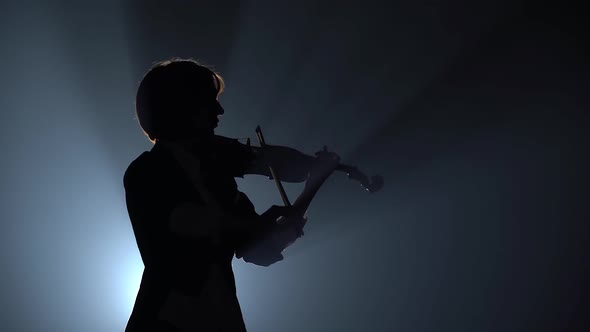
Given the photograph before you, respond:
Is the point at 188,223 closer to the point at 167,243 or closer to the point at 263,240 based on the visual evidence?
the point at 167,243

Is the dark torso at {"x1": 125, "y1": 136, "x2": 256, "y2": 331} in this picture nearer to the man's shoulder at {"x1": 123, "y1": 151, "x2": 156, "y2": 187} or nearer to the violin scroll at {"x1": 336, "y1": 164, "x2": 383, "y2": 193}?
the man's shoulder at {"x1": 123, "y1": 151, "x2": 156, "y2": 187}

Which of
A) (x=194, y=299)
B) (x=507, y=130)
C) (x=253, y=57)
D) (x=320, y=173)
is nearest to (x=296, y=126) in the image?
(x=253, y=57)

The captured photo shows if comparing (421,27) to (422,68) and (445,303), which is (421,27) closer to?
(422,68)

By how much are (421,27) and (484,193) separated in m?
3.32

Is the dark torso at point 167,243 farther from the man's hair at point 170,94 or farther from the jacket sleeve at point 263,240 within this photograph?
the man's hair at point 170,94

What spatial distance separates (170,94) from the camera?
1.18 m

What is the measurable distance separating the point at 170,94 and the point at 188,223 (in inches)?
16.8

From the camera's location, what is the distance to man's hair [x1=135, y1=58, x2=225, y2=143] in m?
1.16

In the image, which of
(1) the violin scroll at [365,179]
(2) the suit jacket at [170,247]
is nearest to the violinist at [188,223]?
(2) the suit jacket at [170,247]

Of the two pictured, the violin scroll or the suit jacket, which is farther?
the violin scroll

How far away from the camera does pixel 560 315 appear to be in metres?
7.17

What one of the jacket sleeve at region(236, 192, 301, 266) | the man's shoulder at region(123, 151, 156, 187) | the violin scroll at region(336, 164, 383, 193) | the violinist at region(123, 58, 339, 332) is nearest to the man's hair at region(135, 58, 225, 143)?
the violinist at region(123, 58, 339, 332)

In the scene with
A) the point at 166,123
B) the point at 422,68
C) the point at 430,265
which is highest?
the point at 422,68

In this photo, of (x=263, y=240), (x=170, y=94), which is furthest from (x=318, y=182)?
(x=170, y=94)
